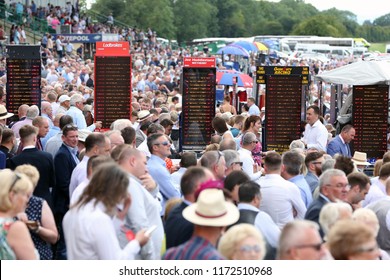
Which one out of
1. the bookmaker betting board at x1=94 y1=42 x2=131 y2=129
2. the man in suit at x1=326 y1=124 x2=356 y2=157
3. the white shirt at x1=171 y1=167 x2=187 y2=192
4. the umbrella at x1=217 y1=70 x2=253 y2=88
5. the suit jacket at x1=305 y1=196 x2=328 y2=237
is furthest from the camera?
the umbrella at x1=217 y1=70 x2=253 y2=88

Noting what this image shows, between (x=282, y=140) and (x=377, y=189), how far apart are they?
6.20 meters

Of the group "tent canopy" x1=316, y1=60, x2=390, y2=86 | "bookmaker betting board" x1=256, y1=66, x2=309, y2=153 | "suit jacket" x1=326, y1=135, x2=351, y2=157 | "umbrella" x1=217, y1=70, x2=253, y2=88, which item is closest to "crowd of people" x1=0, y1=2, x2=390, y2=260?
"suit jacket" x1=326, y1=135, x2=351, y2=157

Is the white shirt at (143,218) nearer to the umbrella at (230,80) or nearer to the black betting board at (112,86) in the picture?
the black betting board at (112,86)

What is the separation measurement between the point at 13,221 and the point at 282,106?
33.0 ft

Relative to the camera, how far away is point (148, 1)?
89.6 metres

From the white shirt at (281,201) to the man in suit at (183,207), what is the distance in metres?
1.54

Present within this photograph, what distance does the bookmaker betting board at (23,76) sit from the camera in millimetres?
16625

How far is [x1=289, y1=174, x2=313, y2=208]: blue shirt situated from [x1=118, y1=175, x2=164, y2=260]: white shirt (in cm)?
240

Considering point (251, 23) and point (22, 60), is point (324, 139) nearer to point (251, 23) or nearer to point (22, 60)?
point (22, 60)

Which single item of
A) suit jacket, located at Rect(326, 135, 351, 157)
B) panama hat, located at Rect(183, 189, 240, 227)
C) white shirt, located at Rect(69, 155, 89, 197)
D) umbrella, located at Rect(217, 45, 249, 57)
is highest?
panama hat, located at Rect(183, 189, 240, 227)

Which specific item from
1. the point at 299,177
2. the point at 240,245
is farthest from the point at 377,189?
the point at 240,245

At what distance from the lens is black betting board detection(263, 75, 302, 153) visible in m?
16.8

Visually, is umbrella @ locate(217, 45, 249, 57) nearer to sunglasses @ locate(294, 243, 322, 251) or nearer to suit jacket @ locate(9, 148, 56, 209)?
suit jacket @ locate(9, 148, 56, 209)

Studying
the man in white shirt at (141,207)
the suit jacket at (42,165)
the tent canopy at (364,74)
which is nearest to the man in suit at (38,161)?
the suit jacket at (42,165)
